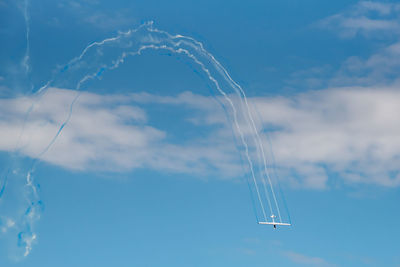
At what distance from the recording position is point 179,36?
64.0m

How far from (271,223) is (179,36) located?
59711 millimetres

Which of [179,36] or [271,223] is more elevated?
[179,36]

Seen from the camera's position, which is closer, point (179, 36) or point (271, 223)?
point (179, 36)

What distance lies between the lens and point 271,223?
71.9m
